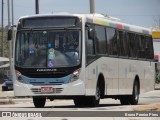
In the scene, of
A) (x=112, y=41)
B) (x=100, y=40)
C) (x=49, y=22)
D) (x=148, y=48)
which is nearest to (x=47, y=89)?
(x=49, y=22)

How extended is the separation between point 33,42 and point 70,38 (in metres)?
1.29

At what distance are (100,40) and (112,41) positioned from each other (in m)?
1.37

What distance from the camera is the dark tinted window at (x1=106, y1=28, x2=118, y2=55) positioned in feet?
80.4

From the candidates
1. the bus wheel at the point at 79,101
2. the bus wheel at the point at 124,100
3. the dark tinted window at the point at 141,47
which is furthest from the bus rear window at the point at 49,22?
the bus wheel at the point at 124,100

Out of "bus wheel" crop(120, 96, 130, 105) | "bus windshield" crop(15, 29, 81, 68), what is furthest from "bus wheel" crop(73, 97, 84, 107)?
"bus wheel" crop(120, 96, 130, 105)

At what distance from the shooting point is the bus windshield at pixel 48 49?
21.8m

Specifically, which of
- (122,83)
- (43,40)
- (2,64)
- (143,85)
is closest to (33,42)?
(43,40)

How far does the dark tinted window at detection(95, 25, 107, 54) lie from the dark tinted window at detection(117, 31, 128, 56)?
1.62m

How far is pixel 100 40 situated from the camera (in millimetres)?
23562

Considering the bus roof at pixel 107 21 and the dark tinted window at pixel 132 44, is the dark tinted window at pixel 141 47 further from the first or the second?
the dark tinted window at pixel 132 44

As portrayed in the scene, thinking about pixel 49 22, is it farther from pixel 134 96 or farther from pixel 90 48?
pixel 134 96

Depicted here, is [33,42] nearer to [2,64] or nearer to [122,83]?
[122,83]

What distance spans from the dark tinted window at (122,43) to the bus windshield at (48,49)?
13.0ft

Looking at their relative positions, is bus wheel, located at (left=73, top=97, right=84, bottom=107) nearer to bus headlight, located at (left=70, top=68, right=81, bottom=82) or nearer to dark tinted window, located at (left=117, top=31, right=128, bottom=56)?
bus headlight, located at (left=70, top=68, right=81, bottom=82)
